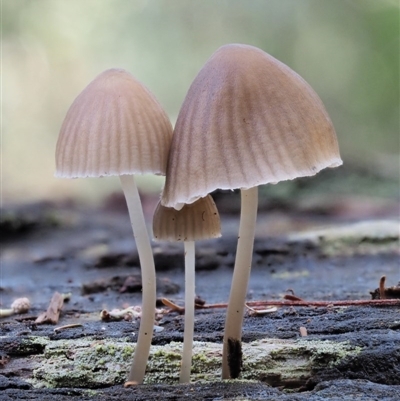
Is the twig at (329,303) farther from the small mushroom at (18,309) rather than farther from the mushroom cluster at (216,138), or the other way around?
the small mushroom at (18,309)

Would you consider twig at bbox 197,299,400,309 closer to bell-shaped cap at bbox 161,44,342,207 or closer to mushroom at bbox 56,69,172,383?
bell-shaped cap at bbox 161,44,342,207

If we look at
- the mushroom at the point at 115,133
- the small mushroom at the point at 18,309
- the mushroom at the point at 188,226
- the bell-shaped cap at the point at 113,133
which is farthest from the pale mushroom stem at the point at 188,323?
the small mushroom at the point at 18,309

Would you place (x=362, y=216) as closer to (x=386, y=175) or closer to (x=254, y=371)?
(x=386, y=175)

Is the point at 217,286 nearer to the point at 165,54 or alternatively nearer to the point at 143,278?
the point at 143,278

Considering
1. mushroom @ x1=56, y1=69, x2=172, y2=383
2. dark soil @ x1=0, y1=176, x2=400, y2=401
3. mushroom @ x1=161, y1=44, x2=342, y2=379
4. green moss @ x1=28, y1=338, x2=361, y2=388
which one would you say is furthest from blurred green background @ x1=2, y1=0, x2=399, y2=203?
mushroom @ x1=161, y1=44, x2=342, y2=379

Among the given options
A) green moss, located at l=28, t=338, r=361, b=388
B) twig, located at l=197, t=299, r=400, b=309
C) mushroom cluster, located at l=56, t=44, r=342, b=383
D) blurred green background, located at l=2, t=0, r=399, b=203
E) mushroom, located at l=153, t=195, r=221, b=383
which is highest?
blurred green background, located at l=2, t=0, r=399, b=203

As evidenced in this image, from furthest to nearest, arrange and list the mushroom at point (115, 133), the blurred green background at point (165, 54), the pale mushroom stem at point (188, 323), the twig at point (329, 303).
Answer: the blurred green background at point (165, 54), the twig at point (329, 303), the pale mushroom stem at point (188, 323), the mushroom at point (115, 133)
